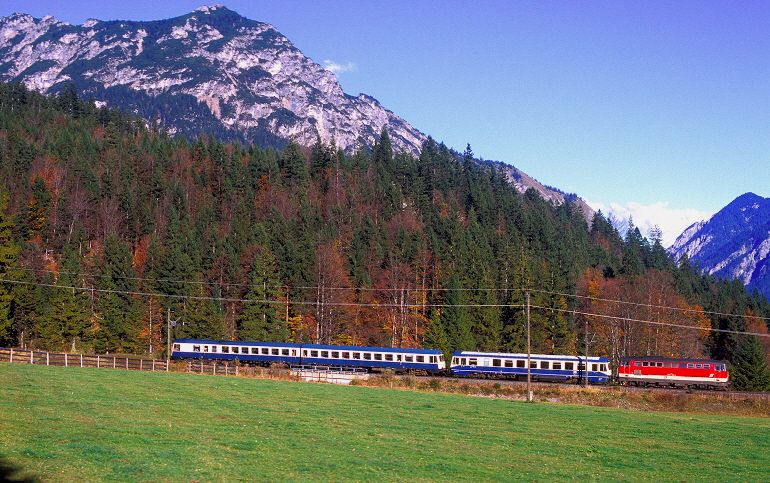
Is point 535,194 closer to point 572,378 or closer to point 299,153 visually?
point 299,153

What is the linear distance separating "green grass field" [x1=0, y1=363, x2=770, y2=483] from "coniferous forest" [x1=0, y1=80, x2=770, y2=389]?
33252 millimetres

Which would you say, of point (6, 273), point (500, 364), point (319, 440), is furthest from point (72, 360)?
point (500, 364)

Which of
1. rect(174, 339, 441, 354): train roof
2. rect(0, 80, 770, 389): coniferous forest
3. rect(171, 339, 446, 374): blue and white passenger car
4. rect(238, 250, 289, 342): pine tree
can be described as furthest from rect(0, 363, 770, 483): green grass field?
rect(238, 250, 289, 342): pine tree

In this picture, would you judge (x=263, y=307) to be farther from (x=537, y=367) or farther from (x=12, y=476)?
(x=12, y=476)

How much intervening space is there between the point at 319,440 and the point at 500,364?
4218cm

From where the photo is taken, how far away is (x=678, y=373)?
6091 cm

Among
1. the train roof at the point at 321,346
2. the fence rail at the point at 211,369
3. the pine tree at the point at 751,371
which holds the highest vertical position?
the train roof at the point at 321,346

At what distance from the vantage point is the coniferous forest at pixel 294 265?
7219 centimetres

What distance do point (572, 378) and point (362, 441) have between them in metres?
43.2

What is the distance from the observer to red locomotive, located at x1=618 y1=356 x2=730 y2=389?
199 ft

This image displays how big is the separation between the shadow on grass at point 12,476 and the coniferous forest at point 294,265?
49678 millimetres

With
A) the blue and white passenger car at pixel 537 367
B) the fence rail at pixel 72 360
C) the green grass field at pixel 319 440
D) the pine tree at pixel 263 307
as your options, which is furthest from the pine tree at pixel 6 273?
the blue and white passenger car at pixel 537 367

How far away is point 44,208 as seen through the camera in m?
91.9

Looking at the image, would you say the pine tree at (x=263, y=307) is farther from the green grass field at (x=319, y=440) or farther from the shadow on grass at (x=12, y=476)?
the shadow on grass at (x=12, y=476)
